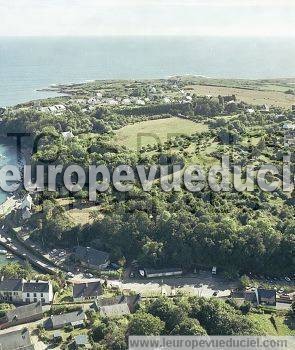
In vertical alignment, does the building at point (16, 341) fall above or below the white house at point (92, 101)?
below

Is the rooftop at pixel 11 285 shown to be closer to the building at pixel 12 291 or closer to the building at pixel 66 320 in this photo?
the building at pixel 12 291

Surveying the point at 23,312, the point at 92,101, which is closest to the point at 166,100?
the point at 92,101

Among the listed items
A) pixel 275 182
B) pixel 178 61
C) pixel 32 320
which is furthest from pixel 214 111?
pixel 178 61

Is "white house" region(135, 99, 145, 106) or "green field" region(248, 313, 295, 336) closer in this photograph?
"green field" region(248, 313, 295, 336)

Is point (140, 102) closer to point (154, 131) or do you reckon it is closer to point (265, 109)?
point (154, 131)

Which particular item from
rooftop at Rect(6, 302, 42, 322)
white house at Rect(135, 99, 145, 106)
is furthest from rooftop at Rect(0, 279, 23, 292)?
white house at Rect(135, 99, 145, 106)

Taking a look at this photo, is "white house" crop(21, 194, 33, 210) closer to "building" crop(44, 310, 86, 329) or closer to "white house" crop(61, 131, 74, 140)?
"building" crop(44, 310, 86, 329)

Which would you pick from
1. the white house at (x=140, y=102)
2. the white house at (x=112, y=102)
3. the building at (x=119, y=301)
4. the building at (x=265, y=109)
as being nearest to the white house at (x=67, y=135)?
the white house at (x=112, y=102)
